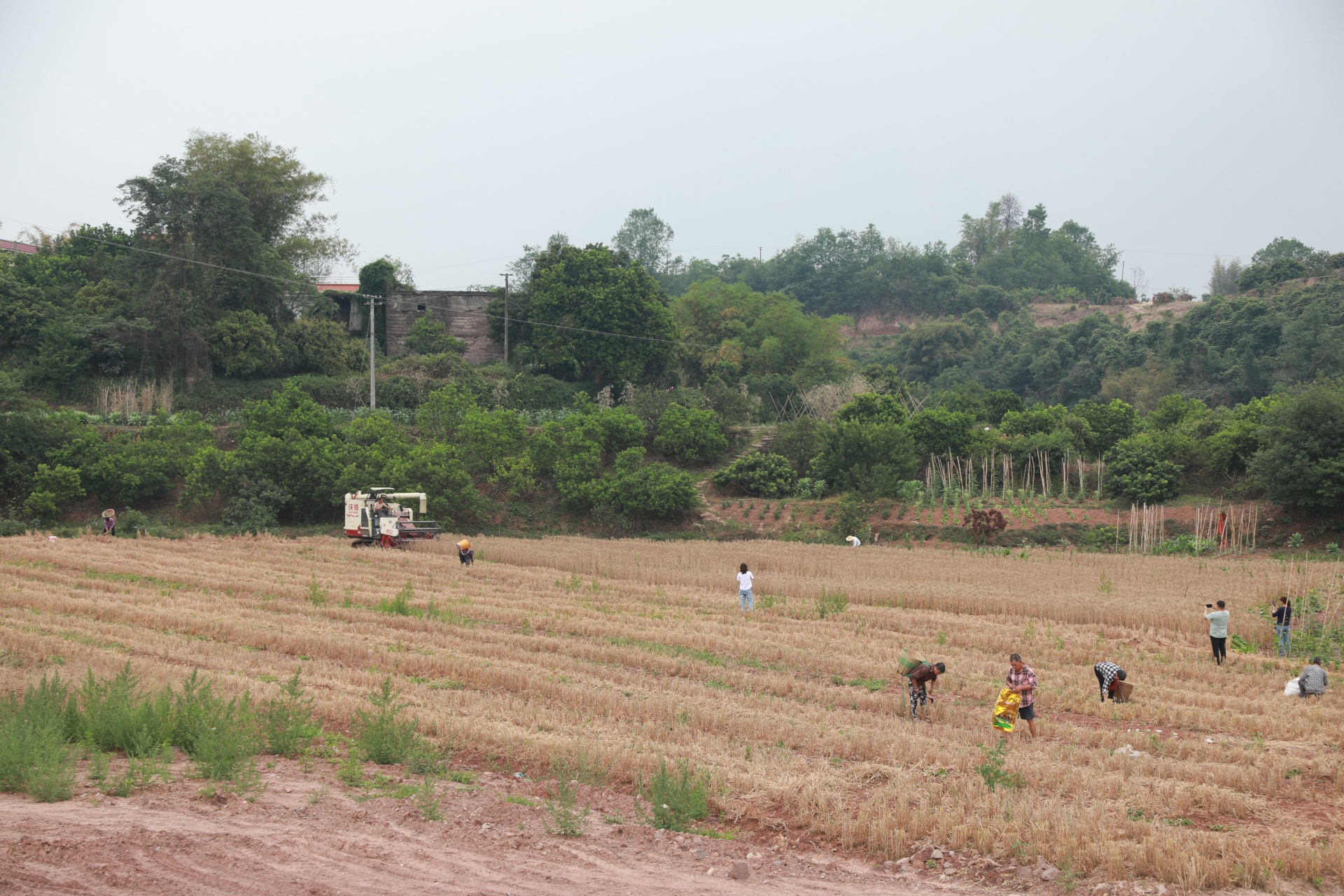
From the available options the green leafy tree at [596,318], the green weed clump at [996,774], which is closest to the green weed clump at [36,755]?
the green weed clump at [996,774]

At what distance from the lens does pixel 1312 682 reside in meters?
14.6

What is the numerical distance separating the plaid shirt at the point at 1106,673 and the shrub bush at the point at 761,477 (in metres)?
28.9

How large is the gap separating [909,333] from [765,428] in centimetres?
3938

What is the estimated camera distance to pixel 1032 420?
4597 centimetres

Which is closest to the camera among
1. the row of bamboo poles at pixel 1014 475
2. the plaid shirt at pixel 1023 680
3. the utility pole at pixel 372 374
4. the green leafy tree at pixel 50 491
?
the plaid shirt at pixel 1023 680

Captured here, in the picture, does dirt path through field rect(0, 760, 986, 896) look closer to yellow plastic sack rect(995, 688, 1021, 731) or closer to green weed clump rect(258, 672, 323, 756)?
green weed clump rect(258, 672, 323, 756)

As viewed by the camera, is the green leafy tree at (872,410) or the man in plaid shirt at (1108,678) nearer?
the man in plaid shirt at (1108,678)

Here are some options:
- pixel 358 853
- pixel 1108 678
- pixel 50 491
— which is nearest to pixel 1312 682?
pixel 1108 678

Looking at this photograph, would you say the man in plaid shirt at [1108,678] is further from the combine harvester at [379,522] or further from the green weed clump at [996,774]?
the combine harvester at [379,522]

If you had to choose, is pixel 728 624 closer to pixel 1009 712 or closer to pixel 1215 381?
pixel 1009 712

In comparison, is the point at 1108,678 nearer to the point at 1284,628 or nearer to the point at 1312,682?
the point at 1312,682

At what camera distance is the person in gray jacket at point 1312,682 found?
47.6 ft

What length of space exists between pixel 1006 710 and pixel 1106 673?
8.58 ft

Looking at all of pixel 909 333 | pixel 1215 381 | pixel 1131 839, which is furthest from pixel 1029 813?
pixel 909 333
